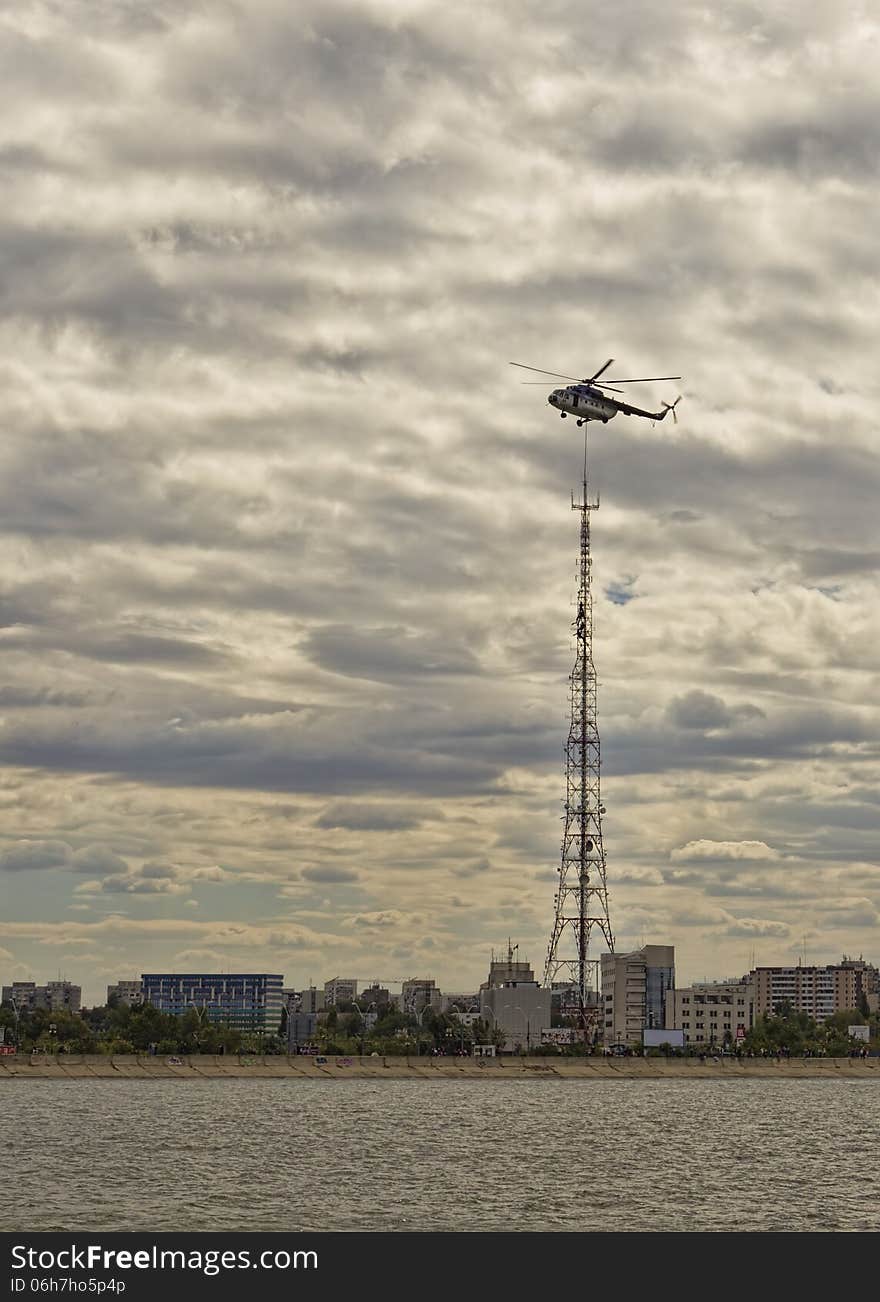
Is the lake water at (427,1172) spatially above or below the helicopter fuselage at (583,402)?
below

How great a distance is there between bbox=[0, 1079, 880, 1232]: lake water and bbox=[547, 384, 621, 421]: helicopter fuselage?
6028 centimetres

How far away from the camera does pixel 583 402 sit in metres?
156

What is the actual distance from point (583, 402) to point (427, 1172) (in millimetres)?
72154

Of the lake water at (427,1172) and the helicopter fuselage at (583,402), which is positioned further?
the helicopter fuselage at (583,402)

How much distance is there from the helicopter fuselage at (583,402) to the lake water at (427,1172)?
60284 mm

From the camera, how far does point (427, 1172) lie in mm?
108438

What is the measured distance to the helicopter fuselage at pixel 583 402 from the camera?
510 feet

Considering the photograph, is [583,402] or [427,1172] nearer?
[427,1172]

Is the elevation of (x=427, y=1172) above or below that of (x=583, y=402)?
below

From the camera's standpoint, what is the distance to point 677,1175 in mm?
109688

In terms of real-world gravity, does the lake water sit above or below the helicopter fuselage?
below

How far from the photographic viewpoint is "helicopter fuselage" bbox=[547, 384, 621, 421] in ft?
510
